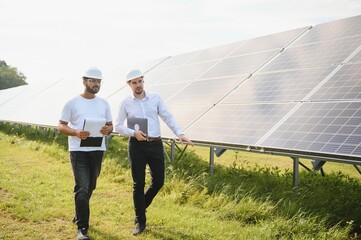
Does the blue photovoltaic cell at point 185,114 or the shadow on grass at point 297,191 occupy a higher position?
the blue photovoltaic cell at point 185,114

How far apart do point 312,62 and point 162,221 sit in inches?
195

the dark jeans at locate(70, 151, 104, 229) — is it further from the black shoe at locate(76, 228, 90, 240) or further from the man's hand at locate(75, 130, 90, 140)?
the man's hand at locate(75, 130, 90, 140)

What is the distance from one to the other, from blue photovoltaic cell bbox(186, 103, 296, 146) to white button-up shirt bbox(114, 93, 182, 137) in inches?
66.2

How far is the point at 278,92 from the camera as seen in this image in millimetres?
7445

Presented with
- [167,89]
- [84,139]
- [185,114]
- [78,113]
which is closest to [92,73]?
[78,113]

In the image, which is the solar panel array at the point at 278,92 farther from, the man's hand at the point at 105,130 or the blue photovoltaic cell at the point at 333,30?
the man's hand at the point at 105,130

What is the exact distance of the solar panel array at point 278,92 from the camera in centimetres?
573

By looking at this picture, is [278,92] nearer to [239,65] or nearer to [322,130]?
[322,130]

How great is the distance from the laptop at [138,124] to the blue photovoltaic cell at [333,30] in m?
5.81

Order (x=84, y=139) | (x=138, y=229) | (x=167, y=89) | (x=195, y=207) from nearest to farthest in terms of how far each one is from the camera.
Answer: (x=84, y=139)
(x=138, y=229)
(x=195, y=207)
(x=167, y=89)

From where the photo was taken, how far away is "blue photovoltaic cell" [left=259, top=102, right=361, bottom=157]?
5145 mm

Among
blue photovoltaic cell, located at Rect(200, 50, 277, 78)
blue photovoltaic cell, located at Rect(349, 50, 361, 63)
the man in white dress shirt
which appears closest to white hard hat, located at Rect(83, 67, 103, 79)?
the man in white dress shirt

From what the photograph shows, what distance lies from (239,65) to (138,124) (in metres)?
5.54

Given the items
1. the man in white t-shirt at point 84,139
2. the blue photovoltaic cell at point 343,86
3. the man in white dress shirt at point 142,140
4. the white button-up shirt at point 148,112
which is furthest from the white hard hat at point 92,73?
the blue photovoltaic cell at point 343,86
